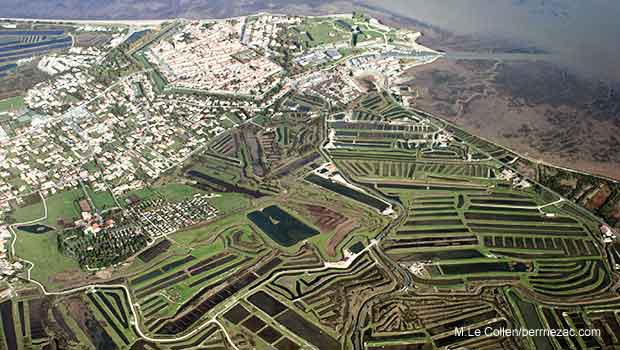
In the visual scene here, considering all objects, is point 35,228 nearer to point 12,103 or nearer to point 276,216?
point 276,216

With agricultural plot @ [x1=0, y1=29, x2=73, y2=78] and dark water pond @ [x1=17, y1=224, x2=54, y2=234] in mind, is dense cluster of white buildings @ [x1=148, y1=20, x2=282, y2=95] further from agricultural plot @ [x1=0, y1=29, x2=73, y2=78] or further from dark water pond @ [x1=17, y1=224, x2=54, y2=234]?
dark water pond @ [x1=17, y1=224, x2=54, y2=234]

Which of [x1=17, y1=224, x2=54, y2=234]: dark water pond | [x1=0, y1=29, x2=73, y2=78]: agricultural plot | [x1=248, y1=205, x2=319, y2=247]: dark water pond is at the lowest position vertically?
[x1=17, y1=224, x2=54, y2=234]: dark water pond

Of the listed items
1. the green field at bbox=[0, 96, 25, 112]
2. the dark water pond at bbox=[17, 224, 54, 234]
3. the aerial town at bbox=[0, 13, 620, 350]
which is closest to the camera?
the aerial town at bbox=[0, 13, 620, 350]

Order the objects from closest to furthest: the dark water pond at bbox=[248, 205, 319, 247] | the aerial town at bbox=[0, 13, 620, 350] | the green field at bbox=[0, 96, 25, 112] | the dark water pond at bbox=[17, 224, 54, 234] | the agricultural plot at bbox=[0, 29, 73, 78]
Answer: the aerial town at bbox=[0, 13, 620, 350] < the dark water pond at bbox=[248, 205, 319, 247] < the dark water pond at bbox=[17, 224, 54, 234] < the green field at bbox=[0, 96, 25, 112] < the agricultural plot at bbox=[0, 29, 73, 78]

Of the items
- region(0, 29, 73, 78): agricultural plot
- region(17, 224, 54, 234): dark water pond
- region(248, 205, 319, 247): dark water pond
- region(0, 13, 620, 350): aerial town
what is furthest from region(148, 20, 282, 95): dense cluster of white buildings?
region(17, 224, 54, 234): dark water pond

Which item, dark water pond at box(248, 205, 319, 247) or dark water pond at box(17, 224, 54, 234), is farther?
dark water pond at box(17, 224, 54, 234)

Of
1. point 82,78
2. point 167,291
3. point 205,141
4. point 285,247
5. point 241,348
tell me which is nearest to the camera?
point 241,348

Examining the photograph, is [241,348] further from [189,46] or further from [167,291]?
A: [189,46]

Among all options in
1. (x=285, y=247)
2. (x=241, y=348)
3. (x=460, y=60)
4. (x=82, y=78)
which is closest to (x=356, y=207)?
(x=285, y=247)
